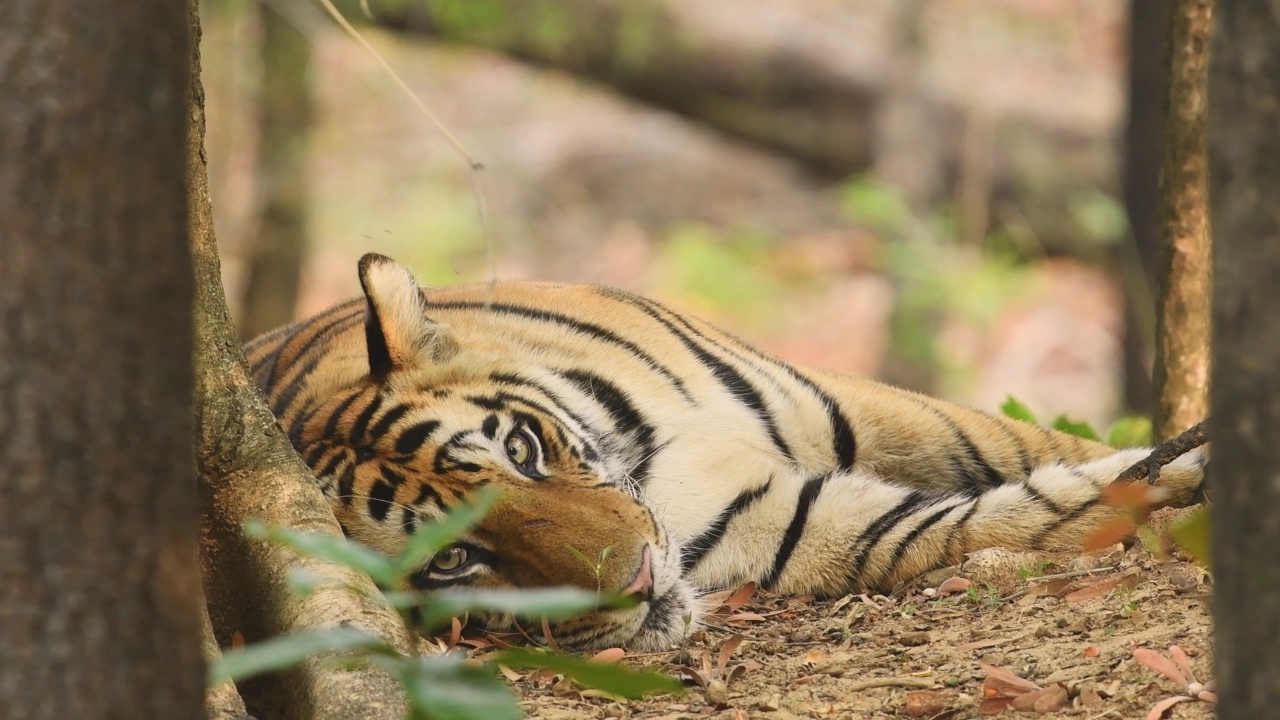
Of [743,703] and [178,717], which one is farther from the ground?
[178,717]

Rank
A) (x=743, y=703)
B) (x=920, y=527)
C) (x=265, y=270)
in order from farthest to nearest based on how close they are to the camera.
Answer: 1. (x=265, y=270)
2. (x=920, y=527)
3. (x=743, y=703)

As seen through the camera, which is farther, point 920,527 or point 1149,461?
point 920,527

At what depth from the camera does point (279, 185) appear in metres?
8.14

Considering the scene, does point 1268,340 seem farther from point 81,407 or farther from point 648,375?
point 648,375

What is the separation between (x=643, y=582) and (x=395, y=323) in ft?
2.94

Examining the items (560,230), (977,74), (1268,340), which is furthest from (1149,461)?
(560,230)

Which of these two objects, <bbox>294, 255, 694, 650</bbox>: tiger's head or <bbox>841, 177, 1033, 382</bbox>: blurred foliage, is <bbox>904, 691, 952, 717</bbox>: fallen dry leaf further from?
<bbox>841, 177, 1033, 382</bbox>: blurred foliage

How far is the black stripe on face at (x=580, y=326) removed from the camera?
3617 millimetres

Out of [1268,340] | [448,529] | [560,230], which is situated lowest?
[560,230]

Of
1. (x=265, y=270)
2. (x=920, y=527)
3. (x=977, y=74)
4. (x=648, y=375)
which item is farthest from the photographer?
(x=977, y=74)

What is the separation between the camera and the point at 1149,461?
300cm

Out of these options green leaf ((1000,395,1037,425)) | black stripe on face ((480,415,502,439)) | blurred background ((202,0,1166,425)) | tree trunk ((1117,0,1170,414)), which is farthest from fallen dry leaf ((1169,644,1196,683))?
tree trunk ((1117,0,1170,414))

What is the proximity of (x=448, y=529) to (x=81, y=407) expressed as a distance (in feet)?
1.19

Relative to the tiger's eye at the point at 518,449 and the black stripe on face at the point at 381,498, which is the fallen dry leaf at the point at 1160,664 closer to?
the tiger's eye at the point at 518,449
